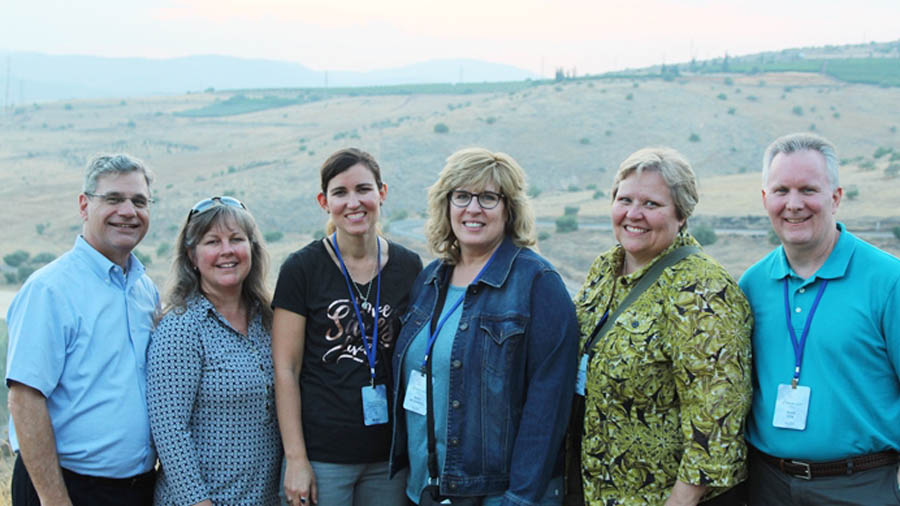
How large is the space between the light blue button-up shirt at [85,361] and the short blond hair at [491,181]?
1.44 meters

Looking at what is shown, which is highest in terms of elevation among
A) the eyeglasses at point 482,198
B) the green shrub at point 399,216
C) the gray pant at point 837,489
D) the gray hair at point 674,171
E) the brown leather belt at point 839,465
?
the gray hair at point 674,171

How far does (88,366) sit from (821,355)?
2932mm

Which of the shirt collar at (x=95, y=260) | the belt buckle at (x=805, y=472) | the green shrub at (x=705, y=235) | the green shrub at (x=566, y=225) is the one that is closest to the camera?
the belt buckle at (x=805, y=472)

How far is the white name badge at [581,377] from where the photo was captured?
3.05m

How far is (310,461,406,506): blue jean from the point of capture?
338 centimetres

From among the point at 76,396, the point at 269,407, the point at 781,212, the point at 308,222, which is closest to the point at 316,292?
the point at 269,407

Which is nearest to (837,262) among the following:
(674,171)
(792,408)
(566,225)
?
(792,408)

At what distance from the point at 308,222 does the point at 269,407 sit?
3002 centimetres

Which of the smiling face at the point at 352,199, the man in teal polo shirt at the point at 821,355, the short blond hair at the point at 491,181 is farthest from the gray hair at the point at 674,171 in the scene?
the smiling face at the point at 352,199

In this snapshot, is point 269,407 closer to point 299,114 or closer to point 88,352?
point 88,352

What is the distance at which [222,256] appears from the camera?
3365 mm

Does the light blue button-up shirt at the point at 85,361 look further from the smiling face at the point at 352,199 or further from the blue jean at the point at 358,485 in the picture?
the smiling face at the point at 352,199

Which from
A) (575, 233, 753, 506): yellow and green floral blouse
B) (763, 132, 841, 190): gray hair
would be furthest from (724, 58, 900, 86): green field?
(575, 233, 753, 506): yellow and green floral blouse

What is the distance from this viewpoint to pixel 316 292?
11.2 feet
